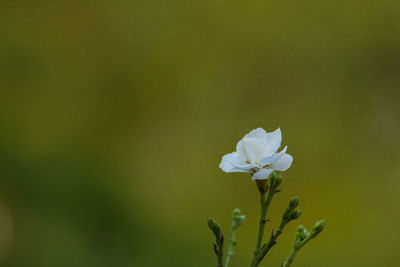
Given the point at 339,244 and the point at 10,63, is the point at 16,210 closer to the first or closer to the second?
the point at 10,63

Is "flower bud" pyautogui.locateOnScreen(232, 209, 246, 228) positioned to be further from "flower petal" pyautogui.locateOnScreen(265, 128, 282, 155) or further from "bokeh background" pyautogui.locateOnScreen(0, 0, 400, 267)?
"bokeh background" pyautogui.locateOnScreen(0, 0, 400, 267)

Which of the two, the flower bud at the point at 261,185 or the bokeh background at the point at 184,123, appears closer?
the flower bud at the point at 261,185

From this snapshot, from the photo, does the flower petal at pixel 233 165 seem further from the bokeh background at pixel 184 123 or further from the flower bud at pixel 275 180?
the bokeh background at pixel 184 123

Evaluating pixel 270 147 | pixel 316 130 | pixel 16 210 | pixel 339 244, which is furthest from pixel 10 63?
pixel 270 147

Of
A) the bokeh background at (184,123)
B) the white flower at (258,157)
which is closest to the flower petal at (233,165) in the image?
the white flower at (258,157)

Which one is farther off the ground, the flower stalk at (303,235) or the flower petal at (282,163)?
the flower petal at (282,163)

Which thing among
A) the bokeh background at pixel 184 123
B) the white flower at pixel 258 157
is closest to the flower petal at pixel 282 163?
the white flower at pixel 258 157

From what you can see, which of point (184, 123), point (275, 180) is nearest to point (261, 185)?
point (275, 180)

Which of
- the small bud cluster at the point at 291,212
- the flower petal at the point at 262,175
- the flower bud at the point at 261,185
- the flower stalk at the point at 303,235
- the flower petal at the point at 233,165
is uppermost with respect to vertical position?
the flower petal at the point at 233,165
